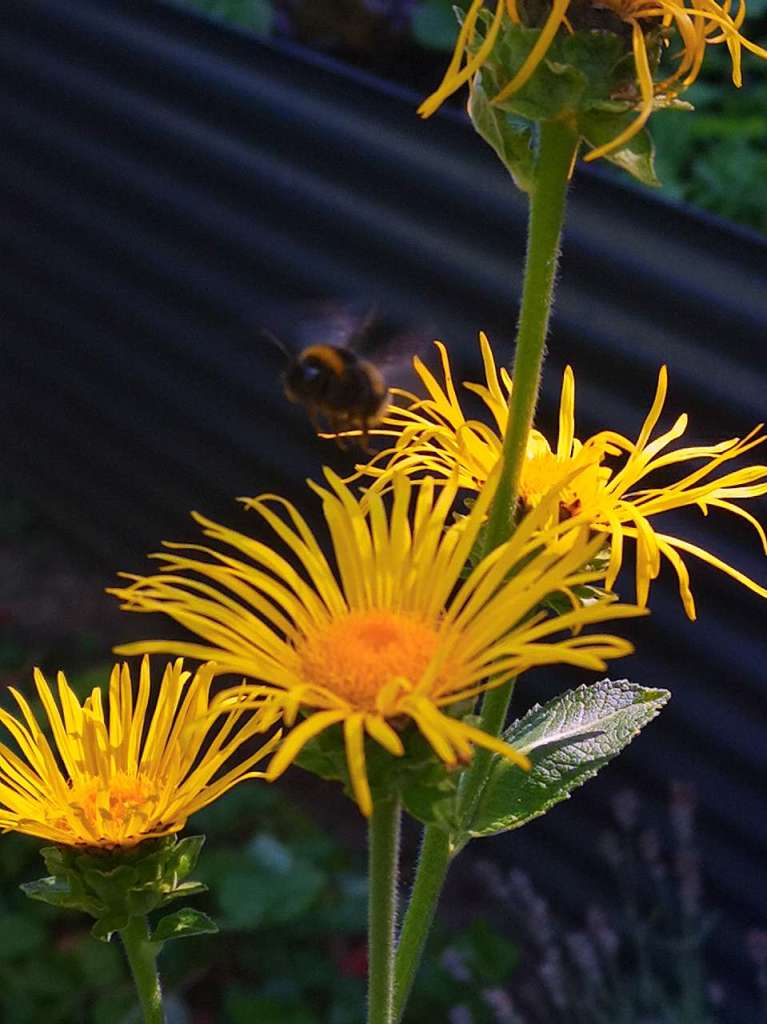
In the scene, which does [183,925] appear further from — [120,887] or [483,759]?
[483,759]

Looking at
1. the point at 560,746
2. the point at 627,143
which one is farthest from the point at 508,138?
the point at 560,746

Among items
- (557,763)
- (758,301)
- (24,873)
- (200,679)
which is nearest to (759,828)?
(758,301)

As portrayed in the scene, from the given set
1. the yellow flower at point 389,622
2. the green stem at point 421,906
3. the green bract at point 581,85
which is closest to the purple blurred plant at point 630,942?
the green stem at point 421,906

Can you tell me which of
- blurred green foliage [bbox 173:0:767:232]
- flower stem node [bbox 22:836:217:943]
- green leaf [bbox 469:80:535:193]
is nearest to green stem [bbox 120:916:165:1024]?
flower stem node [bbox 22:836:217:943]

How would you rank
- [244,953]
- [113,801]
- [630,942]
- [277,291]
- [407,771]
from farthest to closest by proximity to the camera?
1. [277,291]
2. [630,942]
3. [244,953]
4. [113,801]
5. [407,771]

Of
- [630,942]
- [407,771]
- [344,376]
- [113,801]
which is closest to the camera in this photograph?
[407,771]

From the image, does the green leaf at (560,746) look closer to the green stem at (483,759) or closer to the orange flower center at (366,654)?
the green stem at (483,759)
